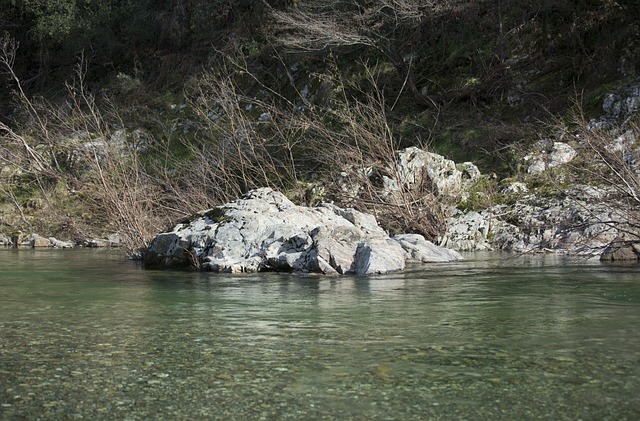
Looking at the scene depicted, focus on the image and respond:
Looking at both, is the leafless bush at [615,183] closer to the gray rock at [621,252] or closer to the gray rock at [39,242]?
the gray rock at [621,252]

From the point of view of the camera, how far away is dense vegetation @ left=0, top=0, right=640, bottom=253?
64.8ft

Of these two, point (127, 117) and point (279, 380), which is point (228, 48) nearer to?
point (127, 117)

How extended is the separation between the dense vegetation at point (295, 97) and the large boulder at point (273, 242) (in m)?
2.07

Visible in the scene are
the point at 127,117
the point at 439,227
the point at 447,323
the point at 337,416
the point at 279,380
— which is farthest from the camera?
the point at 127,117

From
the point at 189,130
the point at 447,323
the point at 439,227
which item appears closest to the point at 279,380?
the point at 447,323

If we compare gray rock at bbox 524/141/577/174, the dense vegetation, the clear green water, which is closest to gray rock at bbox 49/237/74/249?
the dense vegetation

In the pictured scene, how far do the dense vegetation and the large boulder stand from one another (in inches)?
81.4

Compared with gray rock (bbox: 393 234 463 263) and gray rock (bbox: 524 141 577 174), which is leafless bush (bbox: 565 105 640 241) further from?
gray rock (bbox: 393 234 463 263)

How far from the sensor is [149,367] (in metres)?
6.46

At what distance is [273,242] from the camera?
14.5 meters

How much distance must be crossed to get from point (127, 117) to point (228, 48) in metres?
4.77

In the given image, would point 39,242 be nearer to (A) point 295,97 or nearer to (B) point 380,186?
(B) point 380,186

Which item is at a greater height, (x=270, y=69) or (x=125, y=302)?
(x=270, y=69)

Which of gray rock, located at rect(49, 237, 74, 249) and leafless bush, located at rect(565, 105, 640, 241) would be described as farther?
gray rock, located at rect(49, 237, 74, 249)
